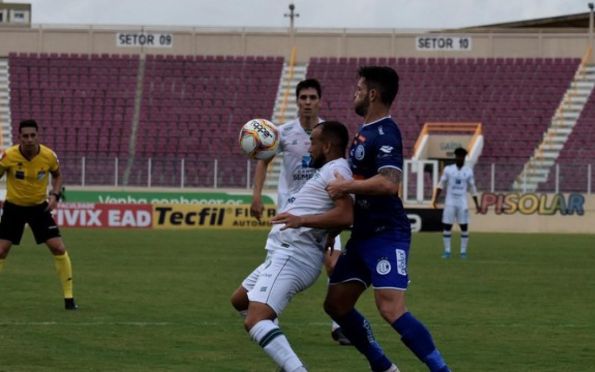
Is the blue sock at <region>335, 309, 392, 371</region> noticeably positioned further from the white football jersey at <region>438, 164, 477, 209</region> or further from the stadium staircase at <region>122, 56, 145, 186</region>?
the stadium staircase at <region>122, 56, 145, 186</region>

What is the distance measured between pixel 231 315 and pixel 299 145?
3.44 meters

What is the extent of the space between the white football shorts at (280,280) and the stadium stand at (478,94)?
3880 centimetres

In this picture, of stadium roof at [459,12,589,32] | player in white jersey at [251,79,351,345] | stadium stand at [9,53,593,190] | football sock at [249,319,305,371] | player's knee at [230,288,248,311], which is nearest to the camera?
football sock at [249,319,305,371]

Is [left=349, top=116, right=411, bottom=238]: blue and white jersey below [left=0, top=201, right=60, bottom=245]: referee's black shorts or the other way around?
the other way around

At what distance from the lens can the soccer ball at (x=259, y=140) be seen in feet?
36.1

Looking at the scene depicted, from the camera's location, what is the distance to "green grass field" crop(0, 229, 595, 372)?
11.4m

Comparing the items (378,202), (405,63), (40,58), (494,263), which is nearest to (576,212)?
(405,63)

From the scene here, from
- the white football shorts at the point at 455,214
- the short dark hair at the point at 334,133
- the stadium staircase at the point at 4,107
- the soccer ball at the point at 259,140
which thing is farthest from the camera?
the stadium staircase at the point at 4,107

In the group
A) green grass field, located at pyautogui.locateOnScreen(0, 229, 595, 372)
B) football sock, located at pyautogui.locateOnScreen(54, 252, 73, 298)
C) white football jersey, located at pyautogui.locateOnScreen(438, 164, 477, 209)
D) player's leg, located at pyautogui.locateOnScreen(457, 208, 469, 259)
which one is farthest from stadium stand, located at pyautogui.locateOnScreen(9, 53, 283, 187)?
football sock, located at pyautogui.locateOnScreen(54, 252, 73, 298)

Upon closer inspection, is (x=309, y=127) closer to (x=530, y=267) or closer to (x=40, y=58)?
(x=530, y=267)

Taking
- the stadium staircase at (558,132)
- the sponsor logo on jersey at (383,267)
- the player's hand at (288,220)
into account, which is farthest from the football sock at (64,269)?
the stadium staircase at (558,132)

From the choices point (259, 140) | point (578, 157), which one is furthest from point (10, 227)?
point (578, 157)

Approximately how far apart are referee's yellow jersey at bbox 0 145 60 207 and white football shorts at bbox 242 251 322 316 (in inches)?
283

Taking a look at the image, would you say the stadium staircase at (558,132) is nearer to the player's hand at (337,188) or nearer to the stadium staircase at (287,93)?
the stadium staircase at (287,93)
